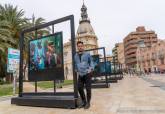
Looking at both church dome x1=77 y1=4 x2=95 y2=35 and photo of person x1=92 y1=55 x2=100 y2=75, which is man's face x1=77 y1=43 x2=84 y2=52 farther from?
church dome x1=77 y1=4 x2=95 y2=35

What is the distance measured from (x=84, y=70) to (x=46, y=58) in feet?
6.81

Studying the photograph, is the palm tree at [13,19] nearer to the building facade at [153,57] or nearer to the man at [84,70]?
the man at [84,70]

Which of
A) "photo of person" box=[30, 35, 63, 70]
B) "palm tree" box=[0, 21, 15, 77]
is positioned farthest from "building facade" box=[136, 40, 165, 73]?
"photo of person" box=[30, 35, 63, 70]

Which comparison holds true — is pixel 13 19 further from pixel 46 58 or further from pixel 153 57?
pixel 153 57

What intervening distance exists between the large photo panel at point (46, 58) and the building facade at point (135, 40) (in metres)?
138

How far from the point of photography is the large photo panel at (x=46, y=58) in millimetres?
8281

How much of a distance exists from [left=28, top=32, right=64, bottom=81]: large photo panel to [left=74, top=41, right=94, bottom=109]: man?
37.9 inches

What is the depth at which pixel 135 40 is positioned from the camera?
14425cm

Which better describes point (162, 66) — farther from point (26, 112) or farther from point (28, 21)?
point (26, 112)

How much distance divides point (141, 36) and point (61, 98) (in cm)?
14420

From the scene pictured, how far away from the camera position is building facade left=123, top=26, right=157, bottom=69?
144712 millimetres

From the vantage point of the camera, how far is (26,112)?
23.5 ft

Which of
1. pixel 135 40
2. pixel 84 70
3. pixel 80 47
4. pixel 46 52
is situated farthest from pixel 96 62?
pixel 135 40

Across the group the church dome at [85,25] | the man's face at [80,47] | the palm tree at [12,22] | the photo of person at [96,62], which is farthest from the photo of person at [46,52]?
the church dome at [85,25]
